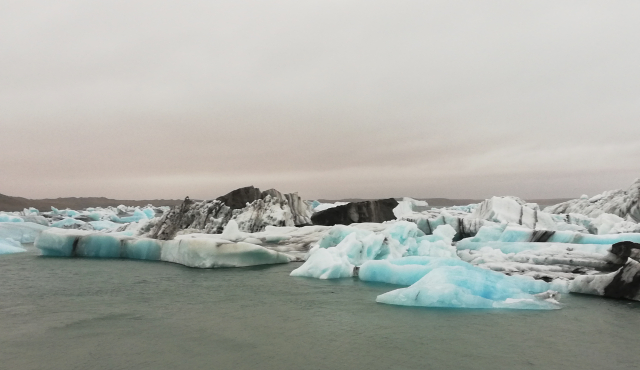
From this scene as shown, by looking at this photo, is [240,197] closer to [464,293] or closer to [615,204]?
[464,293]

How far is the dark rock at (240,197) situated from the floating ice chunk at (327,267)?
9.61 meters

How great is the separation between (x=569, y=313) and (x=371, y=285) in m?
4.31

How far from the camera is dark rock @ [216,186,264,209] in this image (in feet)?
68.7

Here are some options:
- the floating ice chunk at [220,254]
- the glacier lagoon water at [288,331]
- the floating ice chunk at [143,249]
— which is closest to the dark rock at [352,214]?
the floating ice chunk at [220,254]

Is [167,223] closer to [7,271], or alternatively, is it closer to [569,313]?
[7,271]

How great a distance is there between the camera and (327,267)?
11633mm

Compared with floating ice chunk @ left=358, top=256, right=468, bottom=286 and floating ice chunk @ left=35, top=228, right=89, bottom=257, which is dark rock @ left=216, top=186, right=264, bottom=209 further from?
floating ice chunk @ left=358, top=256, right=468, bottom=286

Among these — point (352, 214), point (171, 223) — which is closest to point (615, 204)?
point (352, 214)

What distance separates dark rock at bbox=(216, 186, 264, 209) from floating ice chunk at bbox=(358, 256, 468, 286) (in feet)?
35.8

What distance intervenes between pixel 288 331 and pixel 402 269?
4717 millimetres

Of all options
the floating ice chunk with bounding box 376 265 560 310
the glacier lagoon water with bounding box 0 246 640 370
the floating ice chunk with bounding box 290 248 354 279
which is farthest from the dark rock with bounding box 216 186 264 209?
the floating ice chunk with bounding box 376 265 560 310

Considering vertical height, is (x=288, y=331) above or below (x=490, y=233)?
below

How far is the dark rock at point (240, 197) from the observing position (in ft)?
68.7

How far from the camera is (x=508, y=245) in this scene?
46.2 ft
